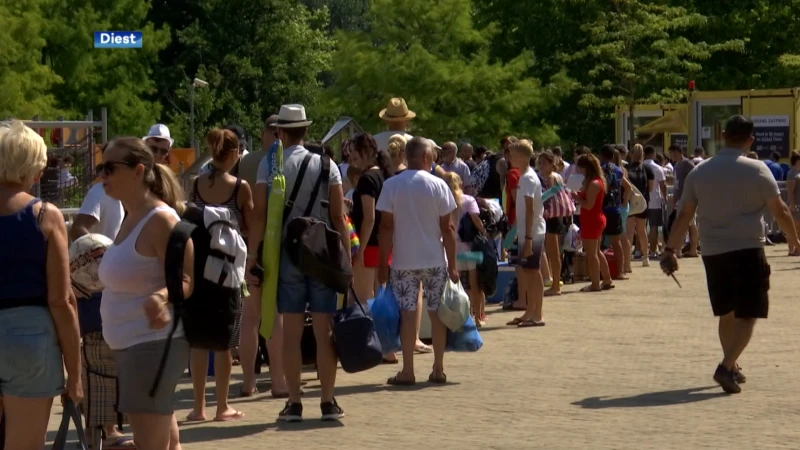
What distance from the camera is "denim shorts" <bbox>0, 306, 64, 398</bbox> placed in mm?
5914

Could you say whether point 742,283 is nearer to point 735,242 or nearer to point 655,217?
point 735,242

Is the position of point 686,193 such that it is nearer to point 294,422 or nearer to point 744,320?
point 744,320


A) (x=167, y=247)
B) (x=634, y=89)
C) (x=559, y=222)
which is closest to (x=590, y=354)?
(x=559, y=222)

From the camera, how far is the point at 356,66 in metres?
51.6

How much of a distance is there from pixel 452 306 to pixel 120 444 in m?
3.15

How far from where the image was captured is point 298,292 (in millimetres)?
9172

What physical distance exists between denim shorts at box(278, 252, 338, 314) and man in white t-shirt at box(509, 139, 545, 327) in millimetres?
5513

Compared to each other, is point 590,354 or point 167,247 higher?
point 167,247

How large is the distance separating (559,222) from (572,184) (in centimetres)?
281

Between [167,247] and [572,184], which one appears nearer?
[167,247]

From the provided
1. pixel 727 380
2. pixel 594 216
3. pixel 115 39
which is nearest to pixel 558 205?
pixel 594 216

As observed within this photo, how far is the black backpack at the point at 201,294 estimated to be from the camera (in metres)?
5.89

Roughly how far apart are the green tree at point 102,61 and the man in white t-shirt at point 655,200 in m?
26.2

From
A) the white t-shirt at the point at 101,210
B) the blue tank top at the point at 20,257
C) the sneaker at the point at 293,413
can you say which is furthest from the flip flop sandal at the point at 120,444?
the blue tank top at the point at 20,257
